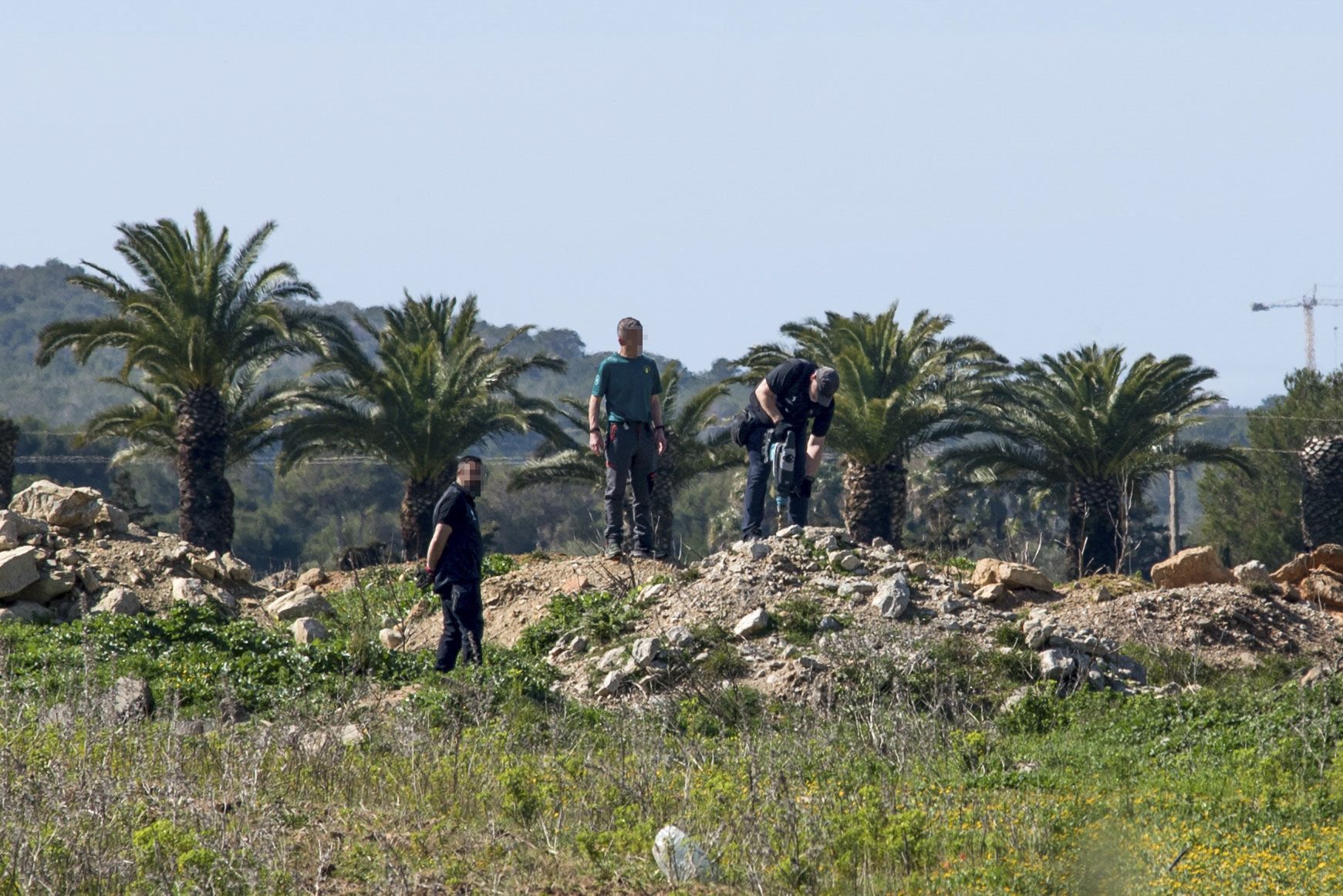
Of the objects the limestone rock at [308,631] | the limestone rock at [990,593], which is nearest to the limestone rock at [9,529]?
the limestone rock at [308,631]

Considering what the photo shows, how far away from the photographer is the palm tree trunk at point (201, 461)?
2419 cm

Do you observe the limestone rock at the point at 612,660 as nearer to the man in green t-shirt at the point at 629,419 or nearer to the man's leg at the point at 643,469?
the man in green t-shirt at the point at 629,419

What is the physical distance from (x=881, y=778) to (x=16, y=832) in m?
4.04

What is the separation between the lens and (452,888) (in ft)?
19.9

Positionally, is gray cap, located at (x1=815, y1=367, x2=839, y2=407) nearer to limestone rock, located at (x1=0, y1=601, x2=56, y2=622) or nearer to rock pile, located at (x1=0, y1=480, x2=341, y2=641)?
rock pile, located at (x1=0, y1=480, x2=341, y2=641)

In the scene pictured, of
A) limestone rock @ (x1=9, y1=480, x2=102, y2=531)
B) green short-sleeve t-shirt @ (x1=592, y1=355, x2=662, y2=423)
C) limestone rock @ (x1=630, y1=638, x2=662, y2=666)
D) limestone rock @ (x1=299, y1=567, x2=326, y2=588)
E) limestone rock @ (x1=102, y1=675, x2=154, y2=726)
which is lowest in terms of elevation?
limestone rock @ (x1=102, y1=675, x2=154, y2=726)

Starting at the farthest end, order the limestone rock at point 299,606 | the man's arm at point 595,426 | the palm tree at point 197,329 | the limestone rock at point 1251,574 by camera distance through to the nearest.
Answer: the palm tree at point 197,329 < the limestone rock at point 1251,574 < the limestone rock at point 299,606 < the man's arm at point 595,426

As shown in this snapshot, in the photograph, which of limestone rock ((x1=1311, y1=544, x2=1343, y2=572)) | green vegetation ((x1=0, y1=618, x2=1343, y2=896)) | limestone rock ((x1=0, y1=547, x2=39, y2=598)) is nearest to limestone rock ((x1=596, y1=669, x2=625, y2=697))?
green vegetation ((x1=0, y1=618, x2=1343, y2=896))

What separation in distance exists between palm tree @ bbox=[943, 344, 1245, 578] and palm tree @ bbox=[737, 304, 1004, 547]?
2.10 ft

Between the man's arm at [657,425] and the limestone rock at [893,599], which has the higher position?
the man's arm at [657,425]

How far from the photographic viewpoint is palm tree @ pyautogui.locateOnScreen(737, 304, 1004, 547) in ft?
83.8

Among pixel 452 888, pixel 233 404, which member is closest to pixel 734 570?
pixel 452 888

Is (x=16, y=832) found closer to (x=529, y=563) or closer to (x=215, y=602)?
(x=215, y=602)

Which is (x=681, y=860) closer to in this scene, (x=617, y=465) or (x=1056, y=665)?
(x=1056, y=665)
